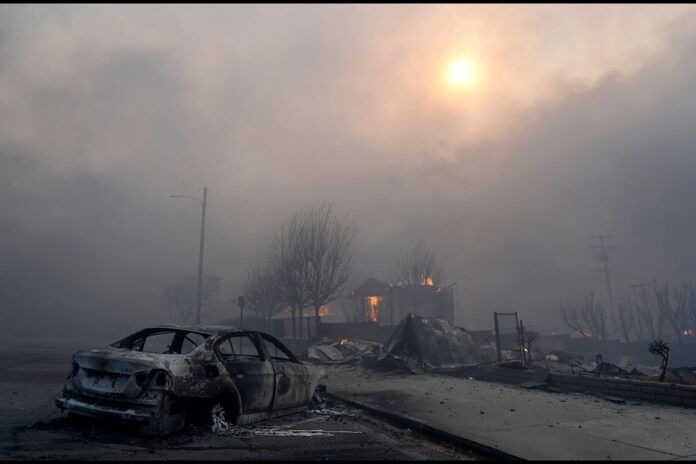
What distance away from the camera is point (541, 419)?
7176mm

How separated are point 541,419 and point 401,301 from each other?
102 feet

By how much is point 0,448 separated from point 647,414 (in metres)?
8.99

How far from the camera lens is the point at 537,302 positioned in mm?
75188

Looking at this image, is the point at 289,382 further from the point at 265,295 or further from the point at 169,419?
the point at 265,295

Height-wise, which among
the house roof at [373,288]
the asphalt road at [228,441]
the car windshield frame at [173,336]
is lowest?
the asphalt road at [228,441]

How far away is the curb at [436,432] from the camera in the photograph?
528 cm

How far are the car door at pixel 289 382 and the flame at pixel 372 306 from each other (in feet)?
113

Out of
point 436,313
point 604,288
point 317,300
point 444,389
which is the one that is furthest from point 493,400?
point 604,288

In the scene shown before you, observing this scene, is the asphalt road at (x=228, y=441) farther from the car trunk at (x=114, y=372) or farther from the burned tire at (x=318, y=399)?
the burned tire at (x=318, y=399)

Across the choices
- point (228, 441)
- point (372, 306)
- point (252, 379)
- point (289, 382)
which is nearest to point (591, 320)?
point (372, 306)

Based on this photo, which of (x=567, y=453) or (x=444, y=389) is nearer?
(x=567, y=453)

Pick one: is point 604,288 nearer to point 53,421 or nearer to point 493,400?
point 493,400

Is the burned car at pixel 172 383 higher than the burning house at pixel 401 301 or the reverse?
the reverse

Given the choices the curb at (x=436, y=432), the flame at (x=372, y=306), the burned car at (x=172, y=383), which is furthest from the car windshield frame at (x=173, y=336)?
the flame at (x=372, y=306)
